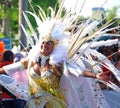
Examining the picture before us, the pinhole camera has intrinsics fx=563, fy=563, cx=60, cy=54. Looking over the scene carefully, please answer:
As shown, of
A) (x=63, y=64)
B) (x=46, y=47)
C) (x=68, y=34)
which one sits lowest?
(x=63, y=64)

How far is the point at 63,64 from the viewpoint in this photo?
652 centimetres

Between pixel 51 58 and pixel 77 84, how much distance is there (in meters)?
0.49

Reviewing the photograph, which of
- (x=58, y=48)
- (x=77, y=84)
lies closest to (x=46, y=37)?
(x=58, y=48)

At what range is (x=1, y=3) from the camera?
35938 millimetres

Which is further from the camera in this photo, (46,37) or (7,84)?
(7,84)

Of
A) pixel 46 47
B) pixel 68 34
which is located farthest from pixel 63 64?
pixel 68 34

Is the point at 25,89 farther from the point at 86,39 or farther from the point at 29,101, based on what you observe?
the point at 86,39

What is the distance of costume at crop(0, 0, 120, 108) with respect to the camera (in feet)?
21.5

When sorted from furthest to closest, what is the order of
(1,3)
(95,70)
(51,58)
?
(1,3)
(95,70)
(51,58)

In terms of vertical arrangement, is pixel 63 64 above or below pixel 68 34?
below

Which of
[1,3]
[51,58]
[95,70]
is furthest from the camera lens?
[1,3]

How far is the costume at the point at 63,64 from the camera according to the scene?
6.56 m

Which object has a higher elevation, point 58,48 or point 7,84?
point 58,48

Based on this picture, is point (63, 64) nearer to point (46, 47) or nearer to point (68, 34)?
point (46, 47)
